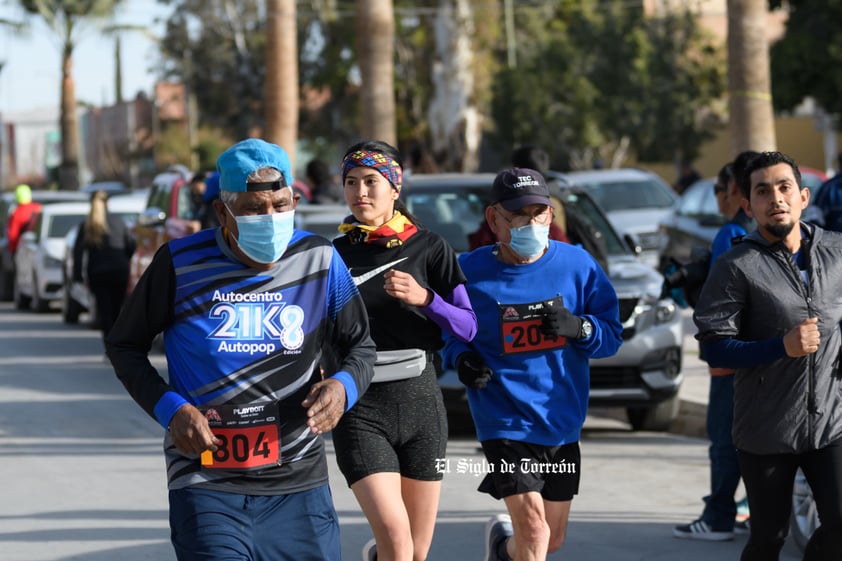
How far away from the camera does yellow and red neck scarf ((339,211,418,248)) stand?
618 centimetres

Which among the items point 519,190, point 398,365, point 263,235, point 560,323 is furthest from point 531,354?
point 263,235

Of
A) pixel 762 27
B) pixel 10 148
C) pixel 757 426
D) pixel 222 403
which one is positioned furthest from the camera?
pixel 10 148

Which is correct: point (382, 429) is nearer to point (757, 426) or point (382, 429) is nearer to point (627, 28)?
point (757, 426)

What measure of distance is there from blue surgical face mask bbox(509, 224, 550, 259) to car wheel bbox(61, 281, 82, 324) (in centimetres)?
1701

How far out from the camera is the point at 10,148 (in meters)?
112

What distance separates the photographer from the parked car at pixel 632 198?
24.1m

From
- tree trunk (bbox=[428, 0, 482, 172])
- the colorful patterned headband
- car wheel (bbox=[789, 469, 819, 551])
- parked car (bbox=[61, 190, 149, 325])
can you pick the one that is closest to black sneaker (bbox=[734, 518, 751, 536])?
car wheel (bbox=[789, 469, 819, 551])

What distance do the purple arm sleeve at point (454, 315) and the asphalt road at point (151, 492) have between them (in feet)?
5.43

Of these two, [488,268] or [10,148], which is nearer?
[488,268]

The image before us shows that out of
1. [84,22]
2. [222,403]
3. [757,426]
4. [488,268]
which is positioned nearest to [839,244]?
[757,426]

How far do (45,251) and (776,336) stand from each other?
19654mm

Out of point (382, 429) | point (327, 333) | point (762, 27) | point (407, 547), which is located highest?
point (762, 27)

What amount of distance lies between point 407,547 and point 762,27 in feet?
34.5

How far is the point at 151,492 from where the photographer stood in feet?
31.7
